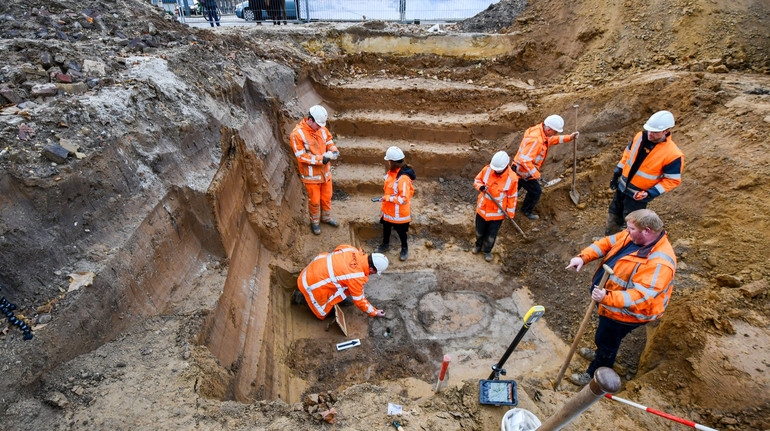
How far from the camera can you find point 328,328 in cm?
493

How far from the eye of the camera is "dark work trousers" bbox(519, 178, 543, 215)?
6.39m

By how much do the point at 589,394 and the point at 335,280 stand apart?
306 cm

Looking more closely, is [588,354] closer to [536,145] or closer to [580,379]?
[580,379]

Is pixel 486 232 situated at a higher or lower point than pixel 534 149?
lower

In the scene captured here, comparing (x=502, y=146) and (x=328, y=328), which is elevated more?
(x=502, y=146)

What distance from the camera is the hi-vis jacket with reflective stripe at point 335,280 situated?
175 inches

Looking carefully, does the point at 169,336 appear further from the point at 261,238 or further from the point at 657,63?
the point at 657,63

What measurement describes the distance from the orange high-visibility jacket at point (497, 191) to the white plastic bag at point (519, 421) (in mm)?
3326

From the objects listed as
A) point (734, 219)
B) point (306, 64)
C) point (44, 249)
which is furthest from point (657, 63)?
point (44, 249)

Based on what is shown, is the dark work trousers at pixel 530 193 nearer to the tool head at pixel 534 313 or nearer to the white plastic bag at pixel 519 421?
the tool head at pixel 534 313

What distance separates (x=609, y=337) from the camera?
357 centimetres

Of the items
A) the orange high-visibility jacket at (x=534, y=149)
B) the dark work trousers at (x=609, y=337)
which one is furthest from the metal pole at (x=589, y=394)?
the orange high-visibility jacket at (x=534, y=149)

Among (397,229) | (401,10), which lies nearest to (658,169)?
(397,229)

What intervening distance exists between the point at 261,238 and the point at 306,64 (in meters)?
4.87
